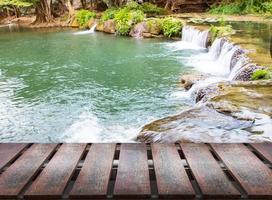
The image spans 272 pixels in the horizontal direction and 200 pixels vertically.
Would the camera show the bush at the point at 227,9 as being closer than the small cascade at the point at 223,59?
No

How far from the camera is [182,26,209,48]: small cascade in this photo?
1723 cm

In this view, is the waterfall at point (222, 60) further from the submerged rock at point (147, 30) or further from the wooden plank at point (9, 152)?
the wooden plank at point (9, 152)

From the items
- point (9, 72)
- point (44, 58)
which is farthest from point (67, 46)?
point (9, 72)

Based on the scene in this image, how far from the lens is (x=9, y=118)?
8.43 metres

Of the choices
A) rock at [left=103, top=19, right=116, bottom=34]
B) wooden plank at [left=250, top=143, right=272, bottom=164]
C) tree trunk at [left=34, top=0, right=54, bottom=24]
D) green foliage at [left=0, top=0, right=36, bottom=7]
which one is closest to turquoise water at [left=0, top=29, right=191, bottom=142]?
wooden plank at [left=250, top=143, right=272, bottom=164]

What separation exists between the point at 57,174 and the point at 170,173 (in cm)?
89

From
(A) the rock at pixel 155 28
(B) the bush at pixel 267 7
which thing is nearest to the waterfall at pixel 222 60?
(A) the rock at pixel 155 28

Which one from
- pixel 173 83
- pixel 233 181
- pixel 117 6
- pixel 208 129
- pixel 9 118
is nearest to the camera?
pixel 233 181

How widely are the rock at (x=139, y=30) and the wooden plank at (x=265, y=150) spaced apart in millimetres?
18746

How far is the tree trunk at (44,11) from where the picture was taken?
31.2 m

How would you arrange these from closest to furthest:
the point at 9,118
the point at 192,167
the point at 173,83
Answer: the point at 192,167 < the point at 9,118 < the point at 173,83

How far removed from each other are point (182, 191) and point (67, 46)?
17.4 metres

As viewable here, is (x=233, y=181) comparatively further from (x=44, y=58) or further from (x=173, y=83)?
(x=44, y=58)

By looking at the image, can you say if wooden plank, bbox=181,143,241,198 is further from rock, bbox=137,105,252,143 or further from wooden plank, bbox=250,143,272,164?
rock, bbox=137,105,252,143
